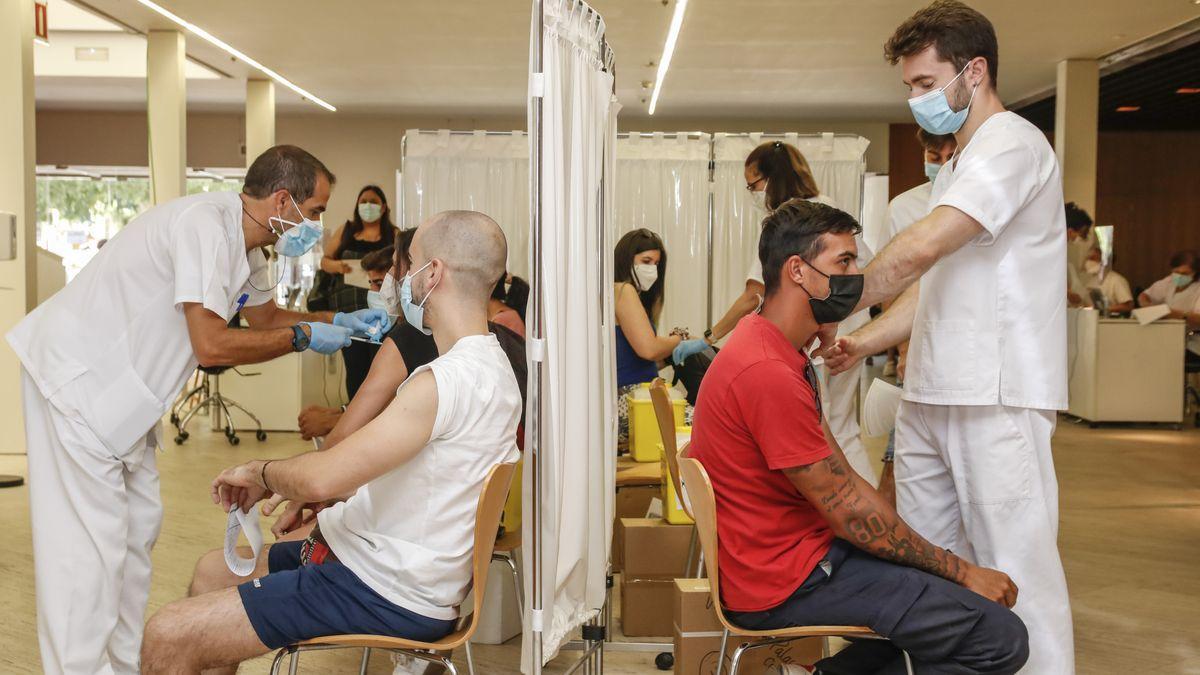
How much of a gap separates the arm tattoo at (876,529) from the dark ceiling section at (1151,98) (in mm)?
8334

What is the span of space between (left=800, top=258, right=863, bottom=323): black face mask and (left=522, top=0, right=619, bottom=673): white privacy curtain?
1.87 ft

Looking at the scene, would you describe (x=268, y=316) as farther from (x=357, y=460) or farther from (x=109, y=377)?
(x=357, y=460)

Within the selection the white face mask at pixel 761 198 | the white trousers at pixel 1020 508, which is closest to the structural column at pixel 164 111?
the white face mask at pixel 761 198

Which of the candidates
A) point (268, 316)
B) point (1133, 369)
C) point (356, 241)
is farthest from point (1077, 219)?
point (268, 316)

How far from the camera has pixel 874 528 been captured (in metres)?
2.05

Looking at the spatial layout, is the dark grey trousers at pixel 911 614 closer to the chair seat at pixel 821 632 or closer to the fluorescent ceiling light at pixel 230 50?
the chair seat at pixel 821 632

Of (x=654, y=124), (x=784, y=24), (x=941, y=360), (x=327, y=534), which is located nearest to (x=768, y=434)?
(x=941, y=360)

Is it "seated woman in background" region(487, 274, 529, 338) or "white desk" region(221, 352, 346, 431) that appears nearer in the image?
"seated woman in background" region(487, 274, 529, 338)

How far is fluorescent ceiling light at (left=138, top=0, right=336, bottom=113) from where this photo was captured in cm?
814

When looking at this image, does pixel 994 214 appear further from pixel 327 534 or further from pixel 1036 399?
pixel 327 534

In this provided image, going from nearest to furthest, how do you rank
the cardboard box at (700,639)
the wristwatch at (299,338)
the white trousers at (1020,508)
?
the white trousers at (1020,508), the cardboard box at (700,639), the wristwatch at (299,338)

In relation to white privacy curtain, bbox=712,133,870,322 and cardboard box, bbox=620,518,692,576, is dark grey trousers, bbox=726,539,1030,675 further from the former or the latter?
white privacy curtain, bbox=712,133,870,322

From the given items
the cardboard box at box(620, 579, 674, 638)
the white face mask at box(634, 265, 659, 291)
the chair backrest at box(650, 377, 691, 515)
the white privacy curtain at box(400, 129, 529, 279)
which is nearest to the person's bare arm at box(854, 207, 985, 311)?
the chair backrest at box(650, 377, 691, 515)

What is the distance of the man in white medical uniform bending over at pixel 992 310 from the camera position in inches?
82.2
